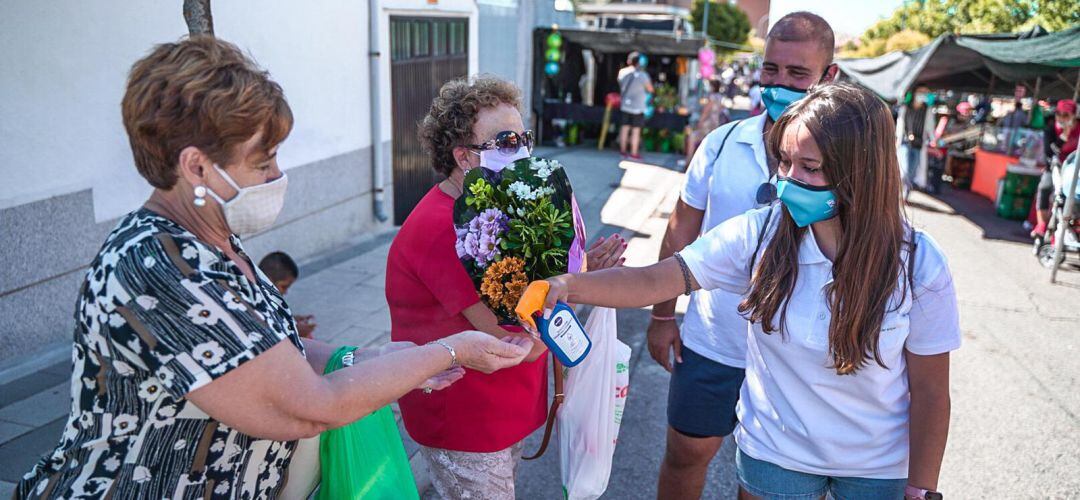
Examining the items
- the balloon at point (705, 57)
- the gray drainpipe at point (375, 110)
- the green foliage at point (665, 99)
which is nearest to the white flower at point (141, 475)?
the gray drainpipe at point (375, 110)

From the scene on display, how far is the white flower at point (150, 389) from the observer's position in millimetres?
1497

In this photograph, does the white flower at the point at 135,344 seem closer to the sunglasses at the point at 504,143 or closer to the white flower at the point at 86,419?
the white flower at the point at 86,419

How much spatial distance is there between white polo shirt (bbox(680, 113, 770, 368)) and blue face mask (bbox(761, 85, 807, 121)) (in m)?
0.06

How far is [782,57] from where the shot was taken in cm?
307

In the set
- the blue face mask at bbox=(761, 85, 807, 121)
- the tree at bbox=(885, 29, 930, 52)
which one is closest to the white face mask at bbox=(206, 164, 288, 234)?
the blue face mask at bbox=(761, 85, 807, 121)

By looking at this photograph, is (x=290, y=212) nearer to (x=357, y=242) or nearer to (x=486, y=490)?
(x=357, y=242)

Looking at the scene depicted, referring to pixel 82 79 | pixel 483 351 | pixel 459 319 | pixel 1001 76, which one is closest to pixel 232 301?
pixel 483 351

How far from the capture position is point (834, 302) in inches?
78.8

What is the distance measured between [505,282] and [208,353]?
85cm

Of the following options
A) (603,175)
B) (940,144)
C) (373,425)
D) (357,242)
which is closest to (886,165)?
(373,425)

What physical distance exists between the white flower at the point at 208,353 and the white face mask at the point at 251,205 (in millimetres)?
297

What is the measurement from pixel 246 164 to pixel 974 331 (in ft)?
21.3

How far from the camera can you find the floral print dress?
1.42m

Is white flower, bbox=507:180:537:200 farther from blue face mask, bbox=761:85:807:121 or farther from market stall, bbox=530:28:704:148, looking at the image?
market stall, bbox=530:28:704:148
